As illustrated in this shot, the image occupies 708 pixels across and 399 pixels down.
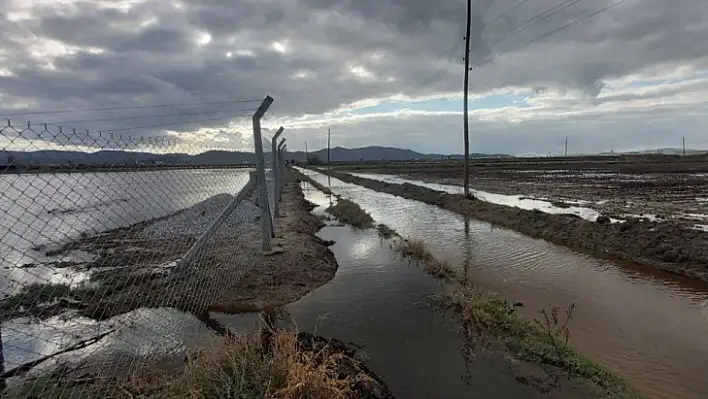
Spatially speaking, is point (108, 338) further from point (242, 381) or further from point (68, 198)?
point (242, 381)

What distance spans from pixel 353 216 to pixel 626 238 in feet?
30.1

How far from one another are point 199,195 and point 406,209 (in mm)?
22098

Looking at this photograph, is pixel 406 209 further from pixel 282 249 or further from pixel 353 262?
pixel 282 249

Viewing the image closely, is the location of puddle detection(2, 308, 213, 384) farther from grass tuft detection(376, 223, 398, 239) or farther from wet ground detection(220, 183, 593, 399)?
grass tuft detection(376, 223, 398, 239)

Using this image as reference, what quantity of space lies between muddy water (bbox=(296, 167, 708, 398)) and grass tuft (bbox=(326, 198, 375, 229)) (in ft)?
6.78

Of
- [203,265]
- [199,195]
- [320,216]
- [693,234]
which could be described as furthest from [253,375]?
[199,195]

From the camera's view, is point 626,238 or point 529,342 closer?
point 529,342

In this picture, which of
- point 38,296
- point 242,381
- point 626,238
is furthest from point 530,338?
point 626,238

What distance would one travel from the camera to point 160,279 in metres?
6.96

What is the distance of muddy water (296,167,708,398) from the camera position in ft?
16.1

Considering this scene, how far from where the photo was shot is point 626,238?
10914 millimetres

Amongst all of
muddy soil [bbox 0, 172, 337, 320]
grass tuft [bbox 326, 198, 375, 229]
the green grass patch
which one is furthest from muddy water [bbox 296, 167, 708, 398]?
muddy soil [bbox 0, 172, 337, 320]

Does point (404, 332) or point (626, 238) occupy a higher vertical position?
point (626, 238)

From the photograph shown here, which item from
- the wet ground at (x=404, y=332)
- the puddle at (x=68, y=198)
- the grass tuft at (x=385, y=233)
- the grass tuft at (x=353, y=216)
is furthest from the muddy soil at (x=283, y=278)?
the grass tuft at (x=353, y=216)
